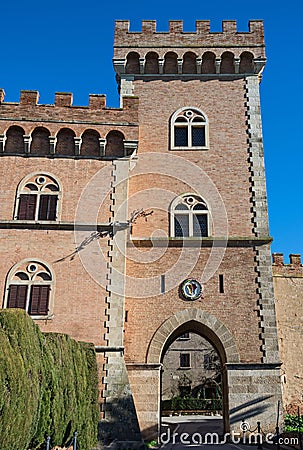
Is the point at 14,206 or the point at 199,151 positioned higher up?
the point at 199,151

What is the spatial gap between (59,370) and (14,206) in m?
7.60

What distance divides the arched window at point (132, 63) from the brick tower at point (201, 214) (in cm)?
6

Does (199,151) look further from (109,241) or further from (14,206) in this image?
(14,206)

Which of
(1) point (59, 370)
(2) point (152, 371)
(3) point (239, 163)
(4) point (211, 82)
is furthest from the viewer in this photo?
(4) point (211, 82)

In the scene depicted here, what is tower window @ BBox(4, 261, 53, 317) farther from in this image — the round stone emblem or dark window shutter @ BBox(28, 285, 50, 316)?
the round stone emblem

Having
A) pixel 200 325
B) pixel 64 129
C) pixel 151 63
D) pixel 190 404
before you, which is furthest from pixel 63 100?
pixel 190 404

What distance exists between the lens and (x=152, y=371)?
16.5 meters

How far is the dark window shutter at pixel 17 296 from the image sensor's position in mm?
15914

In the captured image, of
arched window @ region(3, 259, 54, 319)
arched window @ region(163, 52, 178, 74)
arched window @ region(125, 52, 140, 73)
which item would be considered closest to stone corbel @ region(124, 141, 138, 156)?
arched window @ region(125, 52, 140, 73)

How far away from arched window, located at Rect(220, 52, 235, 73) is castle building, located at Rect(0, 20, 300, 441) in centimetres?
6

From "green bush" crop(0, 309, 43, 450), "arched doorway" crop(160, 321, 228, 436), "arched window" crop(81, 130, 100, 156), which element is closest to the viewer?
"green bush" crop(0, 309, 43, 450)

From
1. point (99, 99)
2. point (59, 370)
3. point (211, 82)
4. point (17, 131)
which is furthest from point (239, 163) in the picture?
point (59, 370)

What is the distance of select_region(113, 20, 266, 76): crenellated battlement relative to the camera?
21156 mm

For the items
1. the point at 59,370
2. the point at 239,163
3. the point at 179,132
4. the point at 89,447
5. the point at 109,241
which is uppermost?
the point at 179,132
